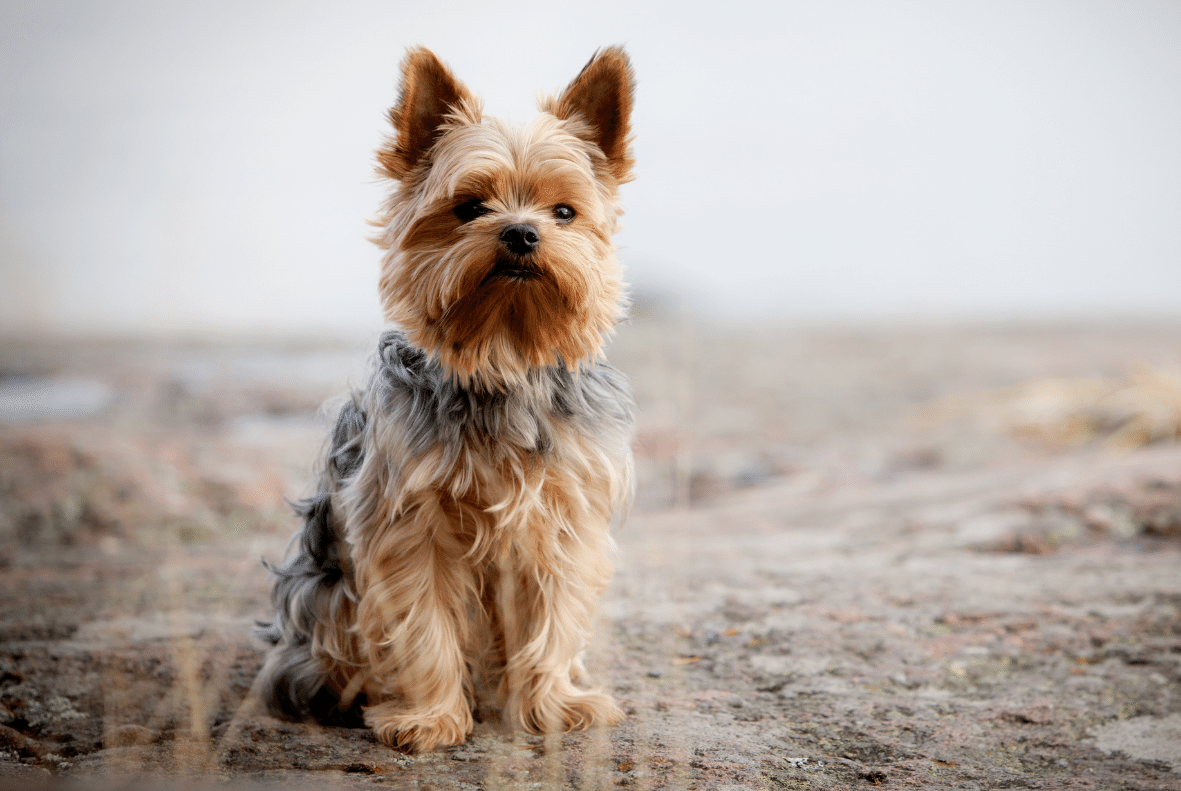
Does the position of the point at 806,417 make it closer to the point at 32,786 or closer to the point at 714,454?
the point at 714,454

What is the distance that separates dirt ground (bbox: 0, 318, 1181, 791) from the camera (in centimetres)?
297

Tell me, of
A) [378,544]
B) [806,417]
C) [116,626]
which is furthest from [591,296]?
[806,417]

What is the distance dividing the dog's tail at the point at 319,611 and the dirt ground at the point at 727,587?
0.17 metres

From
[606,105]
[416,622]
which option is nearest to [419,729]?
[416,622]

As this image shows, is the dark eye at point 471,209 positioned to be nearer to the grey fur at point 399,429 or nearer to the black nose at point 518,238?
the black nose at point 518,238

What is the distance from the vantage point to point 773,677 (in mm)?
3709

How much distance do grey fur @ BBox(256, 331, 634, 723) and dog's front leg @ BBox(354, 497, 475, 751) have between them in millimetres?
276

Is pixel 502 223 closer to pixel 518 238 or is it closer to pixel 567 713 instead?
pixel 518 238

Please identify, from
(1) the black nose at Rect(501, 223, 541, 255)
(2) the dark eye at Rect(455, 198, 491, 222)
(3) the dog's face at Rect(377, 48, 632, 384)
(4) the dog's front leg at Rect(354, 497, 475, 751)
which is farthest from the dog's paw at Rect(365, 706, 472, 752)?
(2) the dark eye at Rect(455, 198, 491, 222)

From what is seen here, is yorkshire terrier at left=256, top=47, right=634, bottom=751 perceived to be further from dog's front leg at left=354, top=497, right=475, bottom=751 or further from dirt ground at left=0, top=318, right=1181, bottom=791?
dirt ground at left=0, top=318, right=1181, bottom=791

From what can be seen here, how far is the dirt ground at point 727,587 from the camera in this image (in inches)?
117

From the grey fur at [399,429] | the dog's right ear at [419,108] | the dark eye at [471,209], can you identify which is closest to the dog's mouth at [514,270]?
the dark eye at [471,209]

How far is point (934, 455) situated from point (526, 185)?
696 cm

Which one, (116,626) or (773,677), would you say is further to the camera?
(116,626)
